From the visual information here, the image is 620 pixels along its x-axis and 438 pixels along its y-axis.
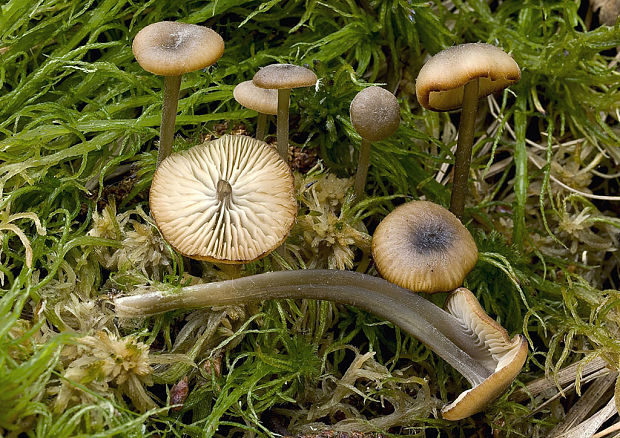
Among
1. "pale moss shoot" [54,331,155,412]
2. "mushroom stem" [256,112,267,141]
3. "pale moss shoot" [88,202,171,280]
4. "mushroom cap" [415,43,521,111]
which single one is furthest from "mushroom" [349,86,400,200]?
"pale moss shoot" [54,331,155,412]

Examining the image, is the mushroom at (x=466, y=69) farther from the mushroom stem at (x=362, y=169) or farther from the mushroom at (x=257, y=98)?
the mushroom at (x=257, y=98)

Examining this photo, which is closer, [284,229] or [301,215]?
[284,229]

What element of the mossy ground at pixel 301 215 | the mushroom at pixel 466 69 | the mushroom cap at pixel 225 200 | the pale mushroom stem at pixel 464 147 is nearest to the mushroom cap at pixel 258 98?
the mushroom cap at pixel 225 200

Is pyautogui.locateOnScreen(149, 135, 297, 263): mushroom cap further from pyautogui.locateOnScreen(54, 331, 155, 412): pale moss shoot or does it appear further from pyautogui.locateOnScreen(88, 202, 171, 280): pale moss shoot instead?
pyautogui.locateOnScreen(54, 331, 155, 412): pale moss shoot

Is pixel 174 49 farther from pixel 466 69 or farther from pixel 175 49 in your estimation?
pixel 466 69

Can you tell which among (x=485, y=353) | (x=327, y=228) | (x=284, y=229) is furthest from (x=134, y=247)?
(x=485, y=353)

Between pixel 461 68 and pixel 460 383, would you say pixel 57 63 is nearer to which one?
pixel 461 68

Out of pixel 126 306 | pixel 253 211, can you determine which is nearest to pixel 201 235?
pixel 253 211
